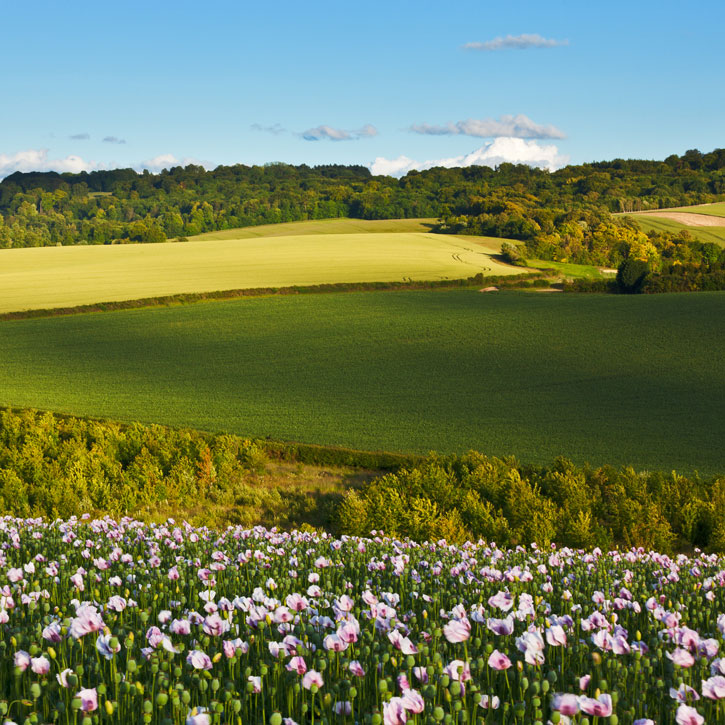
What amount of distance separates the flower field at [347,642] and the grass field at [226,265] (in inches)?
1879

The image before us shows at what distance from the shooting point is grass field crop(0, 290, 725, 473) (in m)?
22.5

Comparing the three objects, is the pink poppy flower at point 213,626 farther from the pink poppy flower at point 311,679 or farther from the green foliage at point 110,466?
the green foliage at point 110,466

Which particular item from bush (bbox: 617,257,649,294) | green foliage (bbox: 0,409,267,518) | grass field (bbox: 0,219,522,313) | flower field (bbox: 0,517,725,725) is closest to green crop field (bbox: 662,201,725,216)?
grass field (bbox: 0,219,522,313)

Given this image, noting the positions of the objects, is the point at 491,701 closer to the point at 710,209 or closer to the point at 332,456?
the point at 332,456

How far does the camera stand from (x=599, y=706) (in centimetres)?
268

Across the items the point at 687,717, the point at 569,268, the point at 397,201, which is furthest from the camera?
the point at 397,201

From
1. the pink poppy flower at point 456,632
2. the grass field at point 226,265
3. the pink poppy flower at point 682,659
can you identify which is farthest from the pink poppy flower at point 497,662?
the grass field at point 226,265

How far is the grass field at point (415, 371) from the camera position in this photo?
2250cm

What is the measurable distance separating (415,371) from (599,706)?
95.5ft

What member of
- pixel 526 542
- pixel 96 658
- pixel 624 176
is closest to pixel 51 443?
pixel 526 542

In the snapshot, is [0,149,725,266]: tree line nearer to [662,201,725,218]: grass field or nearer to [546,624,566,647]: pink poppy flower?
[662,201,725,218]: grass field

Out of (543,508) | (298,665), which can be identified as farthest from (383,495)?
(298,665)

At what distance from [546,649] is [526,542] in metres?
8.83

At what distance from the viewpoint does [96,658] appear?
Result: 393 centimetres
